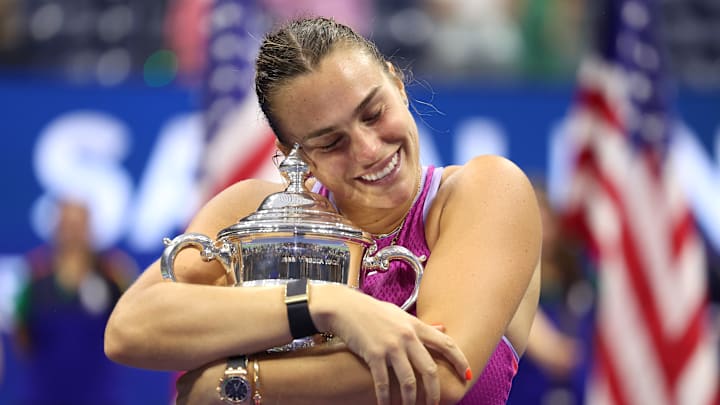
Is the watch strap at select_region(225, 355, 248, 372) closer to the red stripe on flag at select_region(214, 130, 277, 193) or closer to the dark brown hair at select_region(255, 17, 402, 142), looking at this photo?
the dark brown hair at select_region(255, 17, 402, 142)

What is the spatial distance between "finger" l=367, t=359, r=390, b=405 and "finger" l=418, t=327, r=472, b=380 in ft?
0.24

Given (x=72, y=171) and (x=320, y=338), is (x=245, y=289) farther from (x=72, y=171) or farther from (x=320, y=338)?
(x=72, y=171)

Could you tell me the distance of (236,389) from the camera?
1.60 meters

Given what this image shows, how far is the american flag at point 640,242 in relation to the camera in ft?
14.4

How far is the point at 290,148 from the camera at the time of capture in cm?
190

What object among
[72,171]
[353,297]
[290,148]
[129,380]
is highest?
[290,148]

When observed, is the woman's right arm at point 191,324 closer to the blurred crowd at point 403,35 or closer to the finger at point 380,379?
the finger at point 380,379

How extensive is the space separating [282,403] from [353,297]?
0.19m

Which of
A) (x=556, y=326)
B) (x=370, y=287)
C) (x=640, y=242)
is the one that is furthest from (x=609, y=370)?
(x=370, y=287)

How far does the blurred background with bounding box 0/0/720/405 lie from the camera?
4652 mm

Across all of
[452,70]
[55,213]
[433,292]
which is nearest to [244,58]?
[55,213]

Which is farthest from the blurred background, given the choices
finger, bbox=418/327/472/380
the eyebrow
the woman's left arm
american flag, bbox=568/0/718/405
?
finger, bbox=418/327/472/380

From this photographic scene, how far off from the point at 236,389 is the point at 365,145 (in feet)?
1.49

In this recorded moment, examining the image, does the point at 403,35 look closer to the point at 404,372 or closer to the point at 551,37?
the point at 551,37
